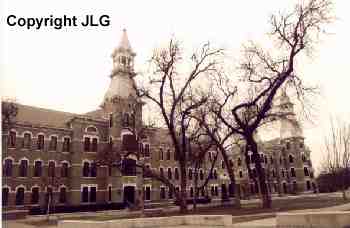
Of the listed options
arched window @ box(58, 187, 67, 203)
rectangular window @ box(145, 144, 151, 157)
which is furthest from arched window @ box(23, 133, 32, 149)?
rectangular window @ box(145, 144, 151, 157)

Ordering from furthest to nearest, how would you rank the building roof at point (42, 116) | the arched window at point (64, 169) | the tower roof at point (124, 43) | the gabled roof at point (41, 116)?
the tower roof at point (124, 43)
the arched window at point (64, 169)
the gabled roof at point (41, 116)
the building roof at point (42, 116)

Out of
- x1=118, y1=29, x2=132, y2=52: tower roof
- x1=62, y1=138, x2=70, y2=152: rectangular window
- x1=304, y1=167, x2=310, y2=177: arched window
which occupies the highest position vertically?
x1=118, y1=29, x2=132, y2=52: tower roof

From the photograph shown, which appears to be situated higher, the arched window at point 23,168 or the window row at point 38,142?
the window row at point 38,142

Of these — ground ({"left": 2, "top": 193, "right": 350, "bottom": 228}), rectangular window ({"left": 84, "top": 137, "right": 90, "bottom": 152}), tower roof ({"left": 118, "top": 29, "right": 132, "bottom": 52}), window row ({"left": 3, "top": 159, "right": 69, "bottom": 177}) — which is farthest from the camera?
tower roof ({"left": 118, "top": 29, "right": 132, "bottom": 52})

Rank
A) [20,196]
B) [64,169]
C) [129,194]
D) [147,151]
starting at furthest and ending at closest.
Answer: [147,151] → [129,194] → [64,169] → [20,196]

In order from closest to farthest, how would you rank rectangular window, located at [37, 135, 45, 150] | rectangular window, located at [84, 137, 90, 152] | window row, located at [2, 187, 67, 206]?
window row, located at [2, 187, 67, 206] < rectangular window, located at [37, 135, 45, 150] < rectangular window, located at [84, 137, 90, 152]

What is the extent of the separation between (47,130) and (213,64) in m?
22.3

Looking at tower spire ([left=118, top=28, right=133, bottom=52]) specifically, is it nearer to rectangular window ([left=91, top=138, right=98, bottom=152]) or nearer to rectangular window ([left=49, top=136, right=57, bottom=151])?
rectangular window ([left=91, top=138, right=98, bottom=152])

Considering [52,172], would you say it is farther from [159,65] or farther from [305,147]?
[305,147]

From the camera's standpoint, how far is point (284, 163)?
74.6 m

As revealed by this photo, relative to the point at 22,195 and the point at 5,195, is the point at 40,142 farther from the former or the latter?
the point at 5,195

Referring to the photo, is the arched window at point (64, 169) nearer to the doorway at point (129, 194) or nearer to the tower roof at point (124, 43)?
the doorway at point (129, 194)

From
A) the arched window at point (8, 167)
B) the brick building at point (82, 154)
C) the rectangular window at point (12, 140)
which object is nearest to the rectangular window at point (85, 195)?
the brick building at point (82, 154)

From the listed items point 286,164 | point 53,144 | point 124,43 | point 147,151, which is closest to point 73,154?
point 53,144
